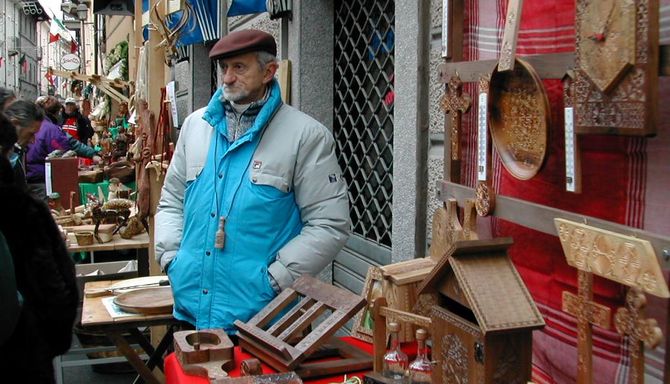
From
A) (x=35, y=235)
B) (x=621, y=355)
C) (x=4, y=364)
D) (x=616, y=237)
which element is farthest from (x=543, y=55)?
(x=4, y=364)

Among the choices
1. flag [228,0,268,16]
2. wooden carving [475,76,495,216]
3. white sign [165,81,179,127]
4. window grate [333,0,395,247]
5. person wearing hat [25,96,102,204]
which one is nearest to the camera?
wooden carving [475,76,495,216]

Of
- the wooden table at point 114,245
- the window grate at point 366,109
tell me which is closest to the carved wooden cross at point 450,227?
the window grate at point 366,109

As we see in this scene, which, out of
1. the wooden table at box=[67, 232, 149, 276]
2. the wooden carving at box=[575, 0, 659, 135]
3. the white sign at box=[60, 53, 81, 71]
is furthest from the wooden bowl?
the white sign at box=[60, 53, 81, 71]

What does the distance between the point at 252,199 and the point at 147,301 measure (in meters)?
0.92

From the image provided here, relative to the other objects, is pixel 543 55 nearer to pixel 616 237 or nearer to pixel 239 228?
pixel 616 237

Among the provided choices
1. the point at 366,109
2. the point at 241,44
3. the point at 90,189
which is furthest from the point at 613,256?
the point at 90,189

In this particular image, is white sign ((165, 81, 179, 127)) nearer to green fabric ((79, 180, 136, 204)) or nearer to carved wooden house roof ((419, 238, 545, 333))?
green fabric ((79, 180, 136, 204))

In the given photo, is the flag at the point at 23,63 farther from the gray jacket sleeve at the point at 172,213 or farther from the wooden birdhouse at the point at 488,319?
the wooden birdhouse at the point at 488,319

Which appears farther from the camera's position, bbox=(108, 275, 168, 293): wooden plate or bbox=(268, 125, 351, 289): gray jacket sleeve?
bbox=(108, 275, 168, 293): wooden plate

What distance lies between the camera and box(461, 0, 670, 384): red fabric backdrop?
189cm

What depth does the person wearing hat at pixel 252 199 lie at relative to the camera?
9.65 ft

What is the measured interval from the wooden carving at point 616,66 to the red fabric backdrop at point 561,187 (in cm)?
11

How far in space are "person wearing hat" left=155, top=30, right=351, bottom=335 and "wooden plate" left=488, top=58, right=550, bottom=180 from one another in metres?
0.83

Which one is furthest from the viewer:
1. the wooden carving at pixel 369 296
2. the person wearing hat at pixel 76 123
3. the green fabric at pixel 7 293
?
the person wearing hat at pixel 76 123
